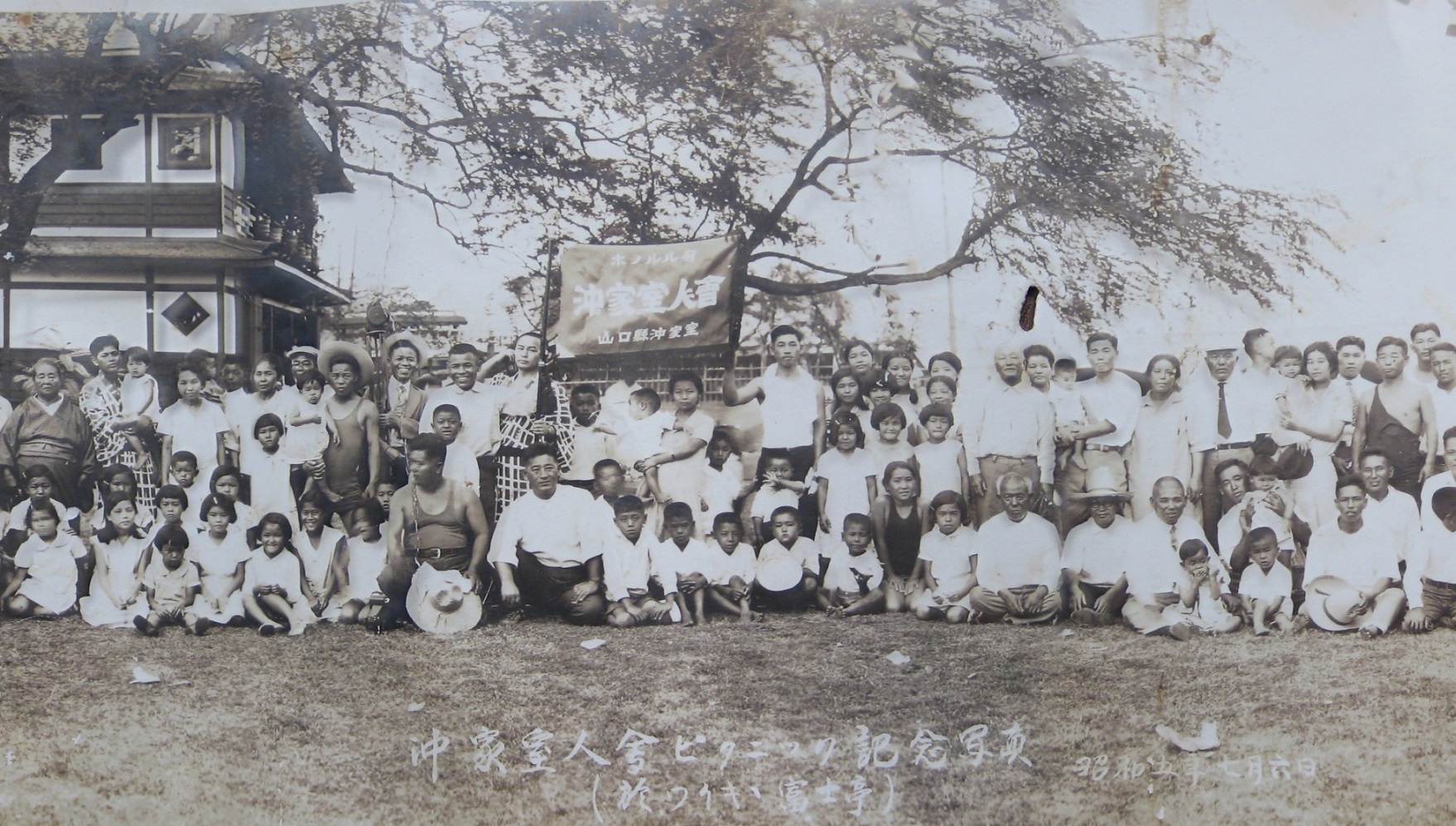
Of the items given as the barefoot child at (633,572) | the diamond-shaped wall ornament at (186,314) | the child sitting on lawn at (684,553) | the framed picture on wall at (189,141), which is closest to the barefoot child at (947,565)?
the child sitting on lawn at (684,553)

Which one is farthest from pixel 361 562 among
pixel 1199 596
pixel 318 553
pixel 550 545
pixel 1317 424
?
pixel 1317 424

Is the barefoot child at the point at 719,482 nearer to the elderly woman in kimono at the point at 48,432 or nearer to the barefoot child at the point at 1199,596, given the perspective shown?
the barefoot child at the point at 1199,596

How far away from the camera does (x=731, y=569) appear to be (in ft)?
11.0

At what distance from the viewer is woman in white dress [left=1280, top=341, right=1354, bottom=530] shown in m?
3.40

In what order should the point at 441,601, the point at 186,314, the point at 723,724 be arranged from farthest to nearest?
the point at 186,314 → the point at 441,601 → the point at 723,724

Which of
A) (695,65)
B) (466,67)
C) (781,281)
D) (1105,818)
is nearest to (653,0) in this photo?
(695,65)

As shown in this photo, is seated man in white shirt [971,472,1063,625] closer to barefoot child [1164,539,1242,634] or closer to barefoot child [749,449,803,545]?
barefoot child [1164,539,1242,634]

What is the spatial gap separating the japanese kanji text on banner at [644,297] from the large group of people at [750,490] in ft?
0.42

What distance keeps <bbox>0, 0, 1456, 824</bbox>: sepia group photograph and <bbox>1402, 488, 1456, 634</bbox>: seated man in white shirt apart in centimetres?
1

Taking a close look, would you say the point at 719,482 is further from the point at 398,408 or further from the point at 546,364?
the point at 398,408

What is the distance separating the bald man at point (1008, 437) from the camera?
3.33 meters

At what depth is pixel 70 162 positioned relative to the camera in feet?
11.1

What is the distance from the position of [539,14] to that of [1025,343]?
201 centimetres

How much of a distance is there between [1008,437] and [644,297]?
4.42ft
